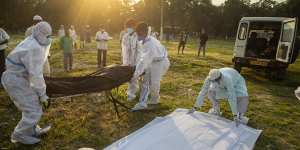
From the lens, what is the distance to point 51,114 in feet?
22.1

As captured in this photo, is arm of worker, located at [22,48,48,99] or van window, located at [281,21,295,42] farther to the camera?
van window, located at [281,21,295,42]

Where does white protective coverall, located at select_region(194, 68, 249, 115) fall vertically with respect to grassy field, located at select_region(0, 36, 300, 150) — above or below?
above

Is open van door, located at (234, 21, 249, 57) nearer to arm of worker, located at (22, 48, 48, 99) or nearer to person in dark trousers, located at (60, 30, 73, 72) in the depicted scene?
person in dark trousers, located at (60, 30, 73, 72)

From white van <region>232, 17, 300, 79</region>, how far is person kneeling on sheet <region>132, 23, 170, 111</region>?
6468 millimetres

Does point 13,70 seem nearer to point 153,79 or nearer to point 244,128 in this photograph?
point 153,79

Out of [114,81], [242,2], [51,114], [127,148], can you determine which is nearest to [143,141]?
[127,148]

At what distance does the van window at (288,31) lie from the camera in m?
11.8

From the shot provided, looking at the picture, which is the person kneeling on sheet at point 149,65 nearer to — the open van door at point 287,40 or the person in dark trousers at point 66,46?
the person in dark trousers at point 66,46

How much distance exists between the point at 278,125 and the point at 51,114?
4605 millimetres

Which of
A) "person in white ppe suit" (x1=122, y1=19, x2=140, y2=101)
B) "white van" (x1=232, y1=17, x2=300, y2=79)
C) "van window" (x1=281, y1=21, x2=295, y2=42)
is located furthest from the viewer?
"white van" (x1=232, y1=17, x2=300, y2=79)

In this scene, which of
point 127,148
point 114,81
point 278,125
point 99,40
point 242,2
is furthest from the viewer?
point 242,2

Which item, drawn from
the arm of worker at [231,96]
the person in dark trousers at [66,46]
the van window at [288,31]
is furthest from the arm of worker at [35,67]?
the van window at [288,31]

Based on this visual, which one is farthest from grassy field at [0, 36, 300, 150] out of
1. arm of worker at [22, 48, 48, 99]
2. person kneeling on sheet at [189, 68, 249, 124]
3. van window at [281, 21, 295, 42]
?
van window at [281, 21, 295, 42]

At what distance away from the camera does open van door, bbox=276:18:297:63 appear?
11.7m
